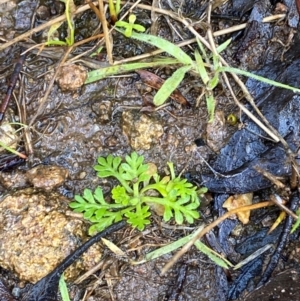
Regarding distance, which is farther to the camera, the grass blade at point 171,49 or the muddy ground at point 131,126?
the muddy ground at point 131,126

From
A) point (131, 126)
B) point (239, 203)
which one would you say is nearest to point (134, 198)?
point (131, 126)

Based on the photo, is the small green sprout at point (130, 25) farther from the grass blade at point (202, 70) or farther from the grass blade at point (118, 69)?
the grass blade at point (202, 70)

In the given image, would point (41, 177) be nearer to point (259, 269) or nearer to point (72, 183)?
point (72, 183)

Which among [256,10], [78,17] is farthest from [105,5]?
[256,10]

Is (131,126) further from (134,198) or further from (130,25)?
(130,25)

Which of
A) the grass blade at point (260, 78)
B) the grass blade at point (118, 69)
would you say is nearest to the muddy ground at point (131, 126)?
the grass blade at point (118, 69)

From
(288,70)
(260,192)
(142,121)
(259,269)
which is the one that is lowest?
(259,269)

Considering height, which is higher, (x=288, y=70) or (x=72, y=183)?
(x=288, y=70)
